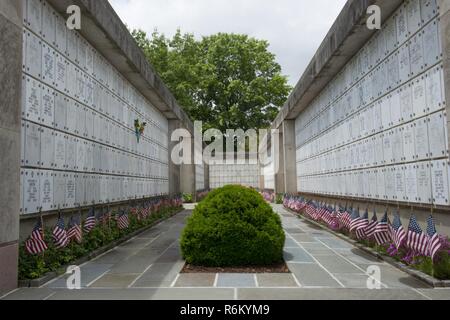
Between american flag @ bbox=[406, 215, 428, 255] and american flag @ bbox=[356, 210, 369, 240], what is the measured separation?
176 cm

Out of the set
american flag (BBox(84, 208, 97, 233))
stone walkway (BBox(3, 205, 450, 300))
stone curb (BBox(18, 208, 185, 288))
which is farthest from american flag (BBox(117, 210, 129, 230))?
stone walkway (BBox(3, 205, 450, 300))

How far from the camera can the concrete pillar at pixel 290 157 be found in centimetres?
1842

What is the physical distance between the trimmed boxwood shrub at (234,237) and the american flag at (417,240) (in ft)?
6.23

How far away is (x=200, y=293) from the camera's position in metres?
4.74

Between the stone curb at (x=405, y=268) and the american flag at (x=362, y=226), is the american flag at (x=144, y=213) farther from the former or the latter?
the american flag at (x=362, y=226)

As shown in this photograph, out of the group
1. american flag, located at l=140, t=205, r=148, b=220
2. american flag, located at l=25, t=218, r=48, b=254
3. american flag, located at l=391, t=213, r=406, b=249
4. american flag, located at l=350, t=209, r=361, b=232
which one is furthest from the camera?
american flag, located at l=140, t=205, r=148, b=220

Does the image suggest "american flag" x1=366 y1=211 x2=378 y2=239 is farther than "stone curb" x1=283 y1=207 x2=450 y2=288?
Yes

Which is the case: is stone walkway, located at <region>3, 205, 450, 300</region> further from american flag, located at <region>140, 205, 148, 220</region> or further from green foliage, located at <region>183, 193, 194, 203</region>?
green foliage, located at <region>183, 193, 194, 203</region>

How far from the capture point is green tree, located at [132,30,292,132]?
111ft

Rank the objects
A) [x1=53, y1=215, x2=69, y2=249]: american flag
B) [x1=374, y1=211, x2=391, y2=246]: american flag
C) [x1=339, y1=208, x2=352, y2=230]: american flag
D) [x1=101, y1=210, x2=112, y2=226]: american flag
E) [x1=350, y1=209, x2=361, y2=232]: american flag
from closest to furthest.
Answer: [x1=53, y1=215, x2=69, y2=249]: american flag < [x1=374, y1=211, x2=391, y2=246]: american flag < [x1=350, y1=209, x2=361, y2=232]: american flag < [x1=101, y1=210, x2=112, y2=226]: american flag < [x1=339, y1=208, x2=352, y2=230]: american flag

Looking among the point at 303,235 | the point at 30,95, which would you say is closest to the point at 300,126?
the point at 303,235

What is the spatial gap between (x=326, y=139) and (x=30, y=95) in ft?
29.4

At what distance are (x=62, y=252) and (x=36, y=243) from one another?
76 cm

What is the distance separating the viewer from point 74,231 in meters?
6.68
